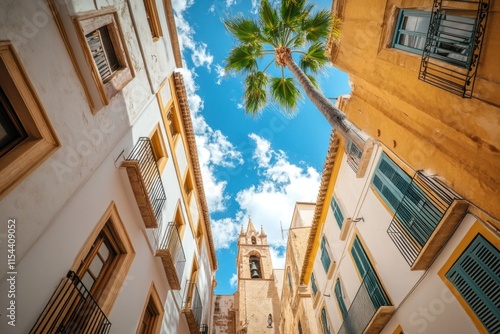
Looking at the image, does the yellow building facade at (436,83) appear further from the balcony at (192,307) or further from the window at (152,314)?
the balcony at (192,307)

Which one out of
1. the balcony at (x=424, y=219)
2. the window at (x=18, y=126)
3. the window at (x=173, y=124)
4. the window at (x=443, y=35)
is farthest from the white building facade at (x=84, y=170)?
the window at (x=443, y=35)

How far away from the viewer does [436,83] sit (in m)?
4.13

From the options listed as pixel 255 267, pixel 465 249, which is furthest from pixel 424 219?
pixel 255 267

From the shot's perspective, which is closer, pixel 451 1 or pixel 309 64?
pixel 451 1

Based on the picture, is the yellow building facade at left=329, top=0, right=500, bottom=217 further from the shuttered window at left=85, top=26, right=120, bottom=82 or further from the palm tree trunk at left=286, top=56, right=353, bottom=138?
the shuttered window at left=85, top=26, right=120, bottom=82

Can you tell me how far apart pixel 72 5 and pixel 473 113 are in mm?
6335

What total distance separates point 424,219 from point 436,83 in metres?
2.44

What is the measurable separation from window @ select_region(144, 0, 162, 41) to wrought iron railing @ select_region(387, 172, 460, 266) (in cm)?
771

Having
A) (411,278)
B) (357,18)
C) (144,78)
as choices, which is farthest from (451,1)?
(144,78)

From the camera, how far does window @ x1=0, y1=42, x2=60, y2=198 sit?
8.82 ft

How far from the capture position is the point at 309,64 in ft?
33.6

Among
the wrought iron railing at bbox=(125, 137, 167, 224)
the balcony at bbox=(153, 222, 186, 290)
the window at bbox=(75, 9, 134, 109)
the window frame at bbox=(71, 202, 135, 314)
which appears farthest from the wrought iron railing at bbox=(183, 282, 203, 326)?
the window at bbox=(75, 9, 134, 109)

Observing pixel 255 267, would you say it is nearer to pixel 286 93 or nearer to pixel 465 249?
pixel 286 93

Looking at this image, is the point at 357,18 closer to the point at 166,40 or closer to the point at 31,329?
the point at 166,40
